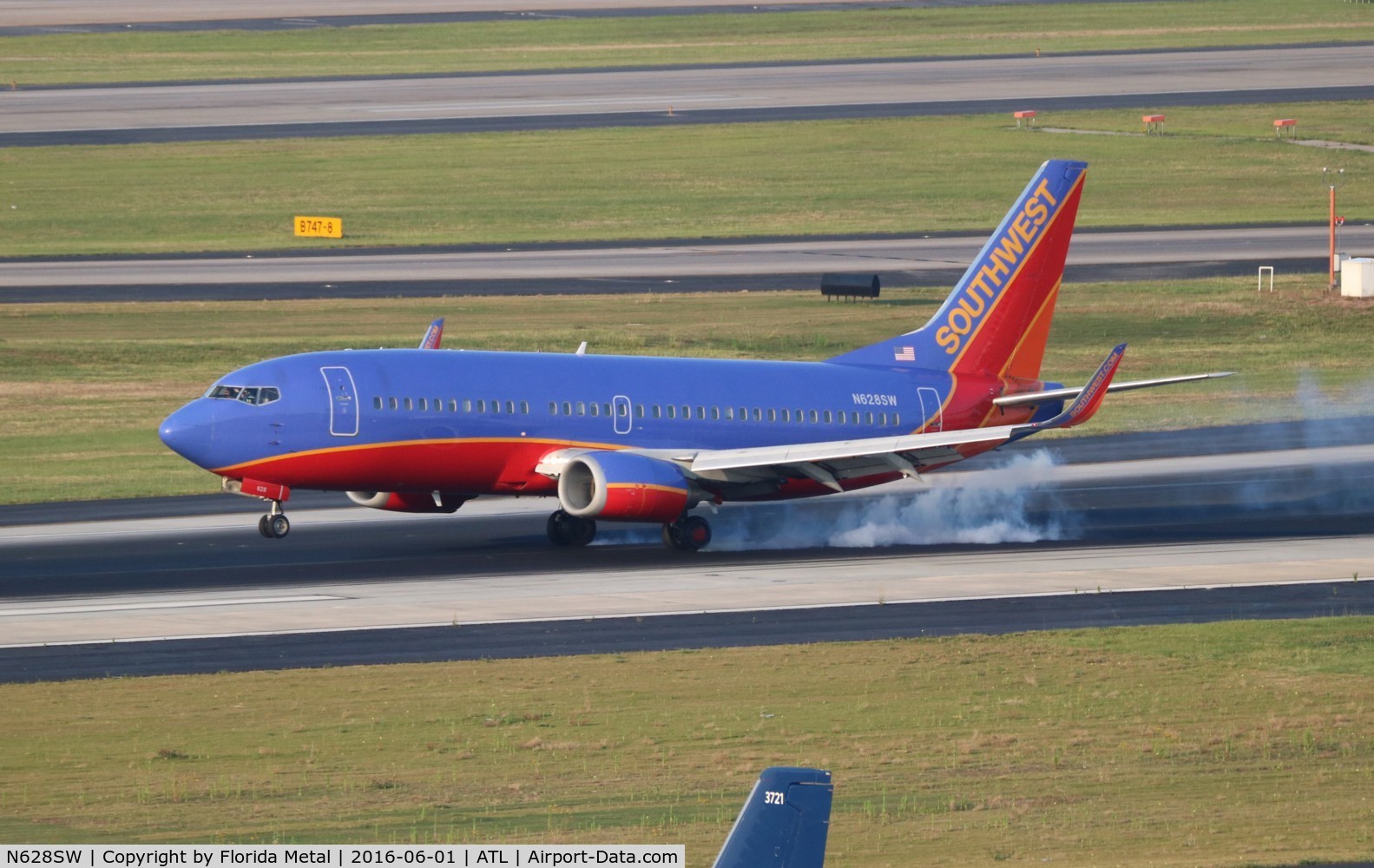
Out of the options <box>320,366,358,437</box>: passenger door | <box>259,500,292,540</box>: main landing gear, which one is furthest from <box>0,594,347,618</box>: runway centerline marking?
<box>320,366,358,437</box>: passenger door

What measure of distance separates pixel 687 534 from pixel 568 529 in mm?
3192

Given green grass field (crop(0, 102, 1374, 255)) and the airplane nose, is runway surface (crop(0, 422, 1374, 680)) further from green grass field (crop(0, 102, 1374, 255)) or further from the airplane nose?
green grass field (crop(0, 102, 1374, 255))

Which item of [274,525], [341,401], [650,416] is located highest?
[341,401]

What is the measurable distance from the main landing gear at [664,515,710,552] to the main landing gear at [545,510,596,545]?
2196 mm

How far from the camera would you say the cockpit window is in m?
47.6

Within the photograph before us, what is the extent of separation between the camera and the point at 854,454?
4981 centimetres

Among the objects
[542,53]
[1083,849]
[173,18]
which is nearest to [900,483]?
[1083,849]

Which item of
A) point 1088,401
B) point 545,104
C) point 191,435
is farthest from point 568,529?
point 545,104

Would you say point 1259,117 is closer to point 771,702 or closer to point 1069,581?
point 1069,581

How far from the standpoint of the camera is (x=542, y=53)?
16375 cm

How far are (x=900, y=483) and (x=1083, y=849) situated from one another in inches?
1426

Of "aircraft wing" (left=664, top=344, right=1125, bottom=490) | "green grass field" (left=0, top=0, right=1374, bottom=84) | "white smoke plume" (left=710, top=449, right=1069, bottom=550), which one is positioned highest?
"green grass field" (left=0, top=0, right=1374, bottom=84)

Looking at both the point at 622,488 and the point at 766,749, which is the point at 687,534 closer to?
the point at 622,488

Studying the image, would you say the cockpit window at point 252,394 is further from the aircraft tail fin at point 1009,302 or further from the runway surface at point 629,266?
the runway surface at point 629,266
